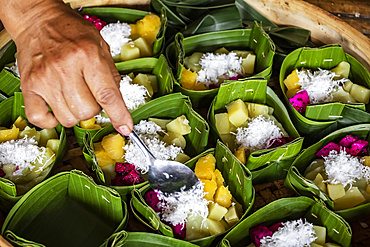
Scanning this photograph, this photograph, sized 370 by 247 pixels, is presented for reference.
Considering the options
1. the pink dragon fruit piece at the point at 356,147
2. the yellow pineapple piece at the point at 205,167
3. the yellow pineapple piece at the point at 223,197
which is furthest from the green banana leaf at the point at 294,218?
the pink dragon fruit piece at the point at 356,147

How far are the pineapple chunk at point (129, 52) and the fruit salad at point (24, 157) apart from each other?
590mm

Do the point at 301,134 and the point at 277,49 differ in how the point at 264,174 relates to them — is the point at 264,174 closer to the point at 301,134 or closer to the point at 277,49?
the point at 301,134

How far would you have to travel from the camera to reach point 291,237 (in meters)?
1.50

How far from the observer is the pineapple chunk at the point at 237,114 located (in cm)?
191

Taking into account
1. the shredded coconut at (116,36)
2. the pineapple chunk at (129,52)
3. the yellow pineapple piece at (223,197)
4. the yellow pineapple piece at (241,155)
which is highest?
the shredded coconut at (116,36)

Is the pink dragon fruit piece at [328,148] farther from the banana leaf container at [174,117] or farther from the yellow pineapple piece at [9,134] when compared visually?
the yellow pineapple piece at [9,134]

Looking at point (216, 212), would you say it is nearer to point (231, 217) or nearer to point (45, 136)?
point (231, 217)

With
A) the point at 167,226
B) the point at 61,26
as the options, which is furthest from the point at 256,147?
the point at 61,26

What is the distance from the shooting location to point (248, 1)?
2398 mm

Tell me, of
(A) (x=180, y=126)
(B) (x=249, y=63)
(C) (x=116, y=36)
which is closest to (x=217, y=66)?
(B) (x=249, y=63)

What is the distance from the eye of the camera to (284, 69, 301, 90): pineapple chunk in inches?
81.7

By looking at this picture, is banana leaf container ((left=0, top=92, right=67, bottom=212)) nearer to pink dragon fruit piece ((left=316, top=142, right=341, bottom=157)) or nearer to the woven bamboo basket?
the woven bamboo basket

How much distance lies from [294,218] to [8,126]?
1316 mm

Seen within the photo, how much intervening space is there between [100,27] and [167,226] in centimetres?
123
